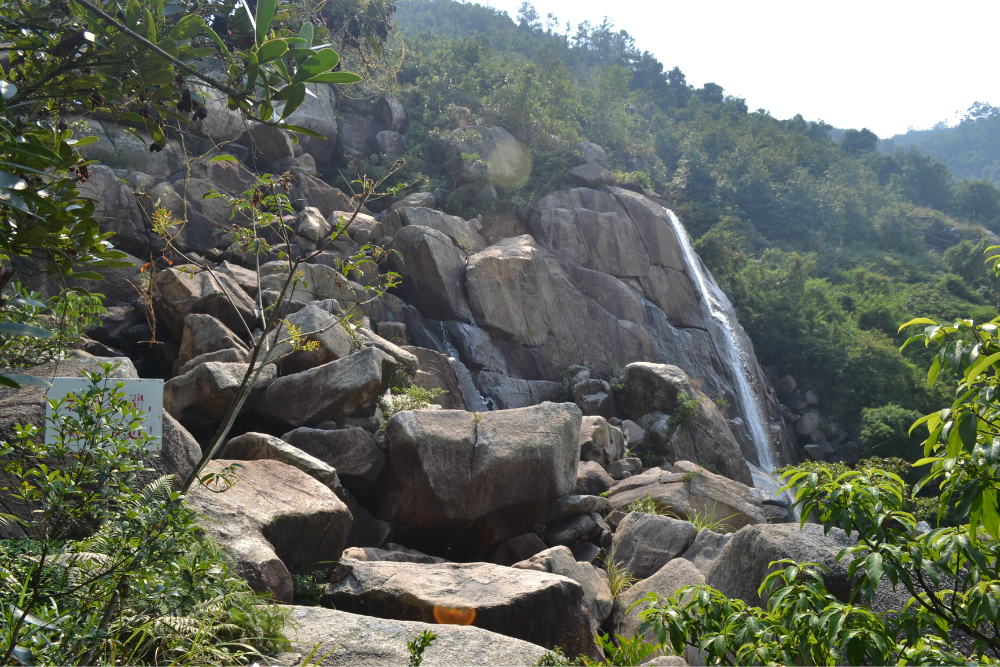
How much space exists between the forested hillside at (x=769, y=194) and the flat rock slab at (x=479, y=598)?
19.0 m

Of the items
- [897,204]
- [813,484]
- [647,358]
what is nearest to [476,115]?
[647,358]

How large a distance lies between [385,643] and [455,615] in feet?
4.34

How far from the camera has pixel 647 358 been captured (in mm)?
20516

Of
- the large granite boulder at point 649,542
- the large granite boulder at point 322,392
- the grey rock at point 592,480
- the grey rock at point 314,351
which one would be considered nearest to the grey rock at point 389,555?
the large granite boulder at point 322,392

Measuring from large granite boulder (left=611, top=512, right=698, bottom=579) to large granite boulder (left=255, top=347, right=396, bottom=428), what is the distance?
4056mm

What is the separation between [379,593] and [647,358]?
16.8m

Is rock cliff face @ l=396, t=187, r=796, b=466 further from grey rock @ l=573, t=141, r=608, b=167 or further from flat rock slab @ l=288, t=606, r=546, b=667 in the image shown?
flat rock slab @ l=288, t=606, r=546, b=667

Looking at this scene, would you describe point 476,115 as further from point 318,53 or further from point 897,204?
point 897,204

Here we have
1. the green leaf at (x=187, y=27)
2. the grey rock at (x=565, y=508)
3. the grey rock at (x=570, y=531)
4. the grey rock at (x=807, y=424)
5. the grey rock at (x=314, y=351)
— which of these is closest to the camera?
the green leaf at (x=187, y=27)

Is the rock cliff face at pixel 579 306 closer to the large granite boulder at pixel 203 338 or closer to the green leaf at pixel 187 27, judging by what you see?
the large granite boulder at pixel 203 338

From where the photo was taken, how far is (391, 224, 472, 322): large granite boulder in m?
16.9

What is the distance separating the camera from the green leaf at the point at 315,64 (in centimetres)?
198

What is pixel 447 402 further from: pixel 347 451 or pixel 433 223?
pixel 433 223

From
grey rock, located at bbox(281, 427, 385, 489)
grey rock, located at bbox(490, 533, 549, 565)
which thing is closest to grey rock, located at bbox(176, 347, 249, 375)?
grey rock, located at bbox(281, 427, 385, 489)
